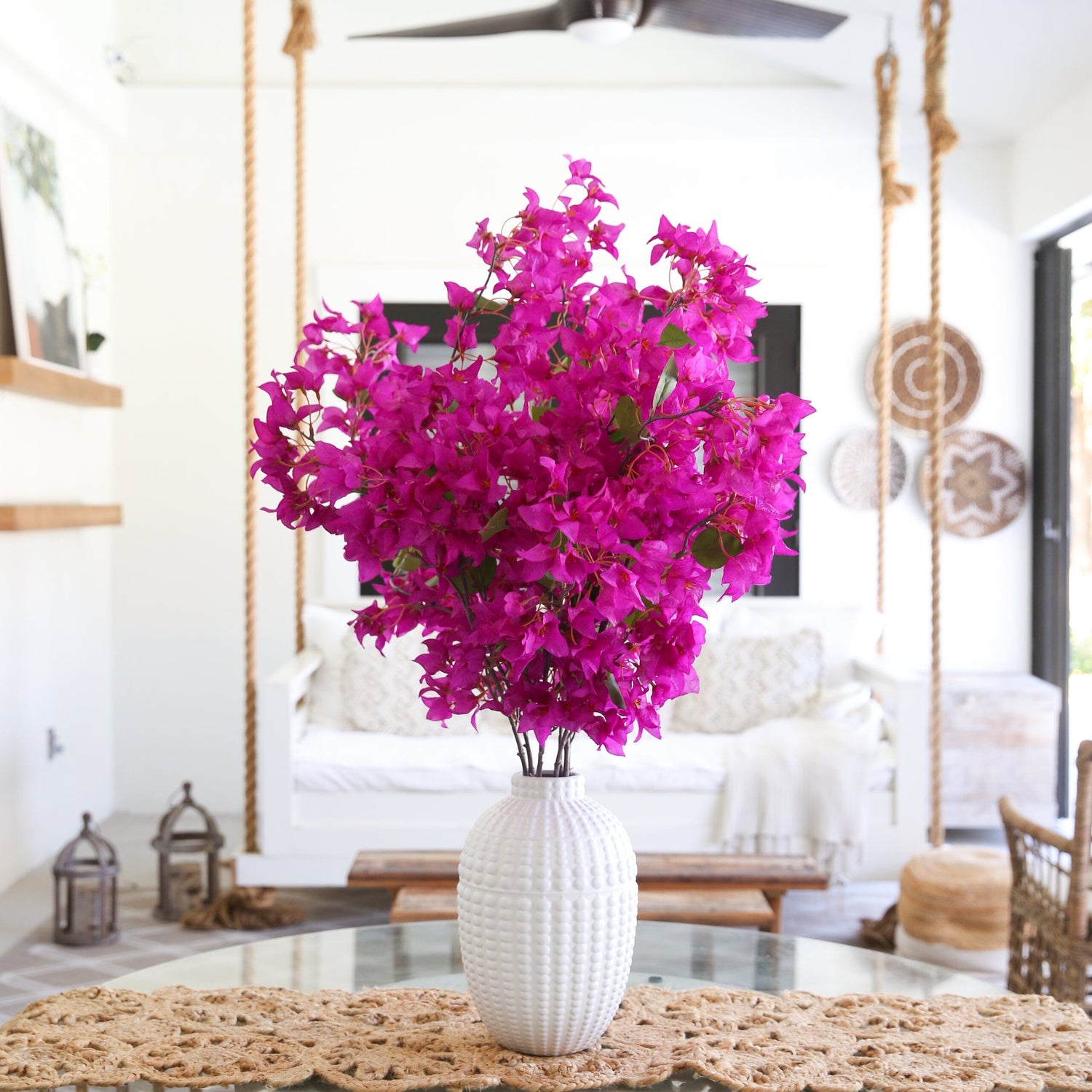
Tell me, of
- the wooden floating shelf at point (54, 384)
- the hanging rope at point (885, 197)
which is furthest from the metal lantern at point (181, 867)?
the hanging rope at point (885, 197)

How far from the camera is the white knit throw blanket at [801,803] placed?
389cm

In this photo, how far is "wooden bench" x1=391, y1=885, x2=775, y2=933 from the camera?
291 centimetres

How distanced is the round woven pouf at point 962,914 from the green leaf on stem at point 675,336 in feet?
8.58

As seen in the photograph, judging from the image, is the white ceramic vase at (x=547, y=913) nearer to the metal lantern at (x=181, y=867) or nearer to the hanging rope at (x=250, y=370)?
the hanging rope at (x=250, y=370)

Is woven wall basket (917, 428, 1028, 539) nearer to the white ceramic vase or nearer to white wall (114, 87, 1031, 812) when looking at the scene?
white wall (114, 87, 1031, 812)

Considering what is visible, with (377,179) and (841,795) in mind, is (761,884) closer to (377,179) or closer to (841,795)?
(841,795)

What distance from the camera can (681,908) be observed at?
3.01m

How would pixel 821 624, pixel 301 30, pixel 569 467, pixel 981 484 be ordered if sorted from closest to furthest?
pixel 569 467 < pixel 301 30 < pixel 821 624 < pixel 981 484

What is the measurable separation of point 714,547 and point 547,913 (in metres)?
0.39

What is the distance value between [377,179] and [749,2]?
2532 millimetres

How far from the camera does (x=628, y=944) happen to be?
4.33 ft

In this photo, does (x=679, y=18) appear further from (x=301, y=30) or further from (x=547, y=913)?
(x=547, y=913)

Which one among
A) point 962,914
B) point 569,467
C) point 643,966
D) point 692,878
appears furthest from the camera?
point 962,914

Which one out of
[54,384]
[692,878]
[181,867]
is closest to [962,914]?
[692,878]
